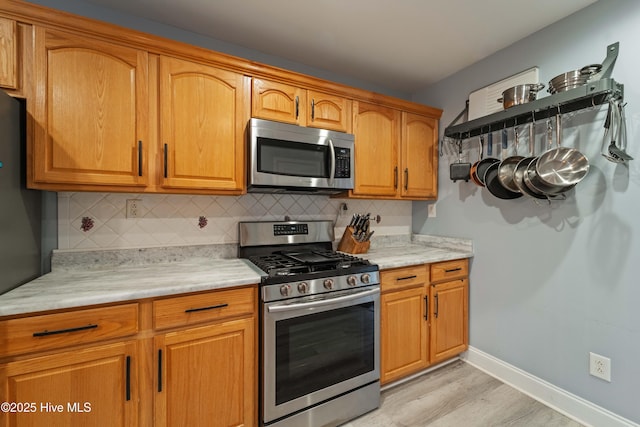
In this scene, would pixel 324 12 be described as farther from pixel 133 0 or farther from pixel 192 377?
pixel 192 377

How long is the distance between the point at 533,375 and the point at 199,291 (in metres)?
2.23

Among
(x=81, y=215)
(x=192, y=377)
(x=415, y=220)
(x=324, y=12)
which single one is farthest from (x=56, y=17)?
(x=415, y=220)

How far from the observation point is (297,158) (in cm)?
183

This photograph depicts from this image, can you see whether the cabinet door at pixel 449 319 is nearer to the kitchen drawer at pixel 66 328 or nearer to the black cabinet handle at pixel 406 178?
the black cabinet handle at pixel 406 178

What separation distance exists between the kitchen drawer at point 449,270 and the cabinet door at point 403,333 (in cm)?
16

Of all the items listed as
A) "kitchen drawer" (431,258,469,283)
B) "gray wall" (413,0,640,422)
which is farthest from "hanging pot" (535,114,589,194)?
"kitchen drawer" (431,258,469,283)

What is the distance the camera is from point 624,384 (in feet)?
4.93

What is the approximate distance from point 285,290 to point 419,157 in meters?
1.69

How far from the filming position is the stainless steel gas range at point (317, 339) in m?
1.43

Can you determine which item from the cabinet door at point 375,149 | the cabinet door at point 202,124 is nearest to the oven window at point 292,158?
the cabinet door at point 202,124

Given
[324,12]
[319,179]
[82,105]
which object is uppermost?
[324,12]

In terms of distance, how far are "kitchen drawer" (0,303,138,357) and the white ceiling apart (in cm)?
A: 170

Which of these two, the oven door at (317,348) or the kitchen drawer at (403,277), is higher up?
the kitchen drawer at (403,277)

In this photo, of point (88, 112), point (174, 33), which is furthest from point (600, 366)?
point (174, 33)
